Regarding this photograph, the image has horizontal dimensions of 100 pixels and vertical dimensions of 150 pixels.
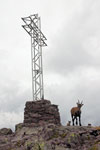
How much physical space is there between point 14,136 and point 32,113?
4523mm

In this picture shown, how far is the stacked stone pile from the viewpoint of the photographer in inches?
1641

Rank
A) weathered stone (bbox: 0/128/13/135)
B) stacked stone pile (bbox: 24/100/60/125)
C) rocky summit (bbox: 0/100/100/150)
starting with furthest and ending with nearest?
weathered stone (bbox: 0/128/13/135) < stacked stone pile (bbox: 24/100/60/125) < rocky summit (bbox: 0/100/100/150)

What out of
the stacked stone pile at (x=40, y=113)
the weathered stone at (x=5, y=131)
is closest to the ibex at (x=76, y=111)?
the stacked stone pile at (x=40, y=113)

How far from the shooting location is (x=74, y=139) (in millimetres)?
34094

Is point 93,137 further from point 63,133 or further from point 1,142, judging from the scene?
point 1,142

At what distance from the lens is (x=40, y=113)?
4225 centimetres

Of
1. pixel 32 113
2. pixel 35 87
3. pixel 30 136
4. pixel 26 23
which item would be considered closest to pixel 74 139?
pixel 30 136

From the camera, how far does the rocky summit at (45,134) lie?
33.0 metres

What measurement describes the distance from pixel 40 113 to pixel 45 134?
724cm

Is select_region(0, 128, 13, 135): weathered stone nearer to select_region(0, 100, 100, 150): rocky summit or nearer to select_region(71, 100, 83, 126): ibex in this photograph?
select_region(0, 100, 100, 150): rocky summit

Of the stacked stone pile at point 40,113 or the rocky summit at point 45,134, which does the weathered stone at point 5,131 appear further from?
the stacked stone pile at point 40,113

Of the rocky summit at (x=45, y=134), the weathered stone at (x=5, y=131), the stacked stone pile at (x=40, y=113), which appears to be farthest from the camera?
the weathered stone at (x=5, y=131)

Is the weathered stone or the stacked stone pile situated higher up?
the stacked stone pile

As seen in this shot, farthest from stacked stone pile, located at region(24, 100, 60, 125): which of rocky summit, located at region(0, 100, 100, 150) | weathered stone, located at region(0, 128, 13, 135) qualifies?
weathered stone, located at region(0, 128, 13, 135)
